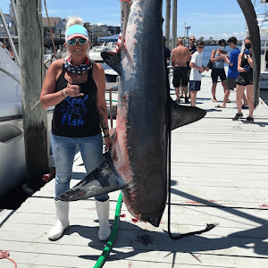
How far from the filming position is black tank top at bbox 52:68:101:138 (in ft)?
7.91

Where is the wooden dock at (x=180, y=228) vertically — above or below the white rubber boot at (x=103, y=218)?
below

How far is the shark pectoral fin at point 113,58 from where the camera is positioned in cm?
198

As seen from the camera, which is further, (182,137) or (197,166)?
(182,137)

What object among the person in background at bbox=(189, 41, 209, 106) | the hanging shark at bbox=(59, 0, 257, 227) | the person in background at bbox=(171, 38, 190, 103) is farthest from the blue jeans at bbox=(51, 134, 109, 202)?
the person in background at bbox=(171, 38, 190, 103)

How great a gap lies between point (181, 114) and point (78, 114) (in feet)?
2.46

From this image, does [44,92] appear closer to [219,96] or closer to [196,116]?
[196,116]

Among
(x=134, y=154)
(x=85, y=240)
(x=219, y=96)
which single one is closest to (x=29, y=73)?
(x=85, y=240)

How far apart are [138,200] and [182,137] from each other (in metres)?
4.20

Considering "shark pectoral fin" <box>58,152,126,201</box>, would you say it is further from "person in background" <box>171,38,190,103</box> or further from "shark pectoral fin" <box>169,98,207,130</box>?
"person in background" <box>171,38,190,103</box>

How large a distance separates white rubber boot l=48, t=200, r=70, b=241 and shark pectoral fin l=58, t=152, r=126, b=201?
2.16 ft

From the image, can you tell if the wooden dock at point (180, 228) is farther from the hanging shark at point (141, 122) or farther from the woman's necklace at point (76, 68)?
the woman's necklace at point (76, 68)

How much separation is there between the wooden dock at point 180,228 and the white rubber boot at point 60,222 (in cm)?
6

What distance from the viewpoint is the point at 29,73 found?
407 centimetres

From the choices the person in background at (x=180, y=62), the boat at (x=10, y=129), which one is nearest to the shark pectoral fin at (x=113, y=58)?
the boat at (x=10, y=129)
